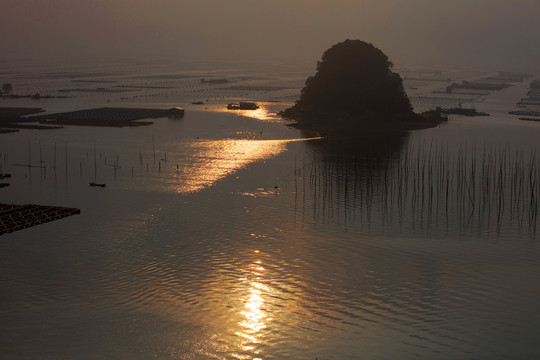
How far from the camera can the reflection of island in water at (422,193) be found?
62.6 feet

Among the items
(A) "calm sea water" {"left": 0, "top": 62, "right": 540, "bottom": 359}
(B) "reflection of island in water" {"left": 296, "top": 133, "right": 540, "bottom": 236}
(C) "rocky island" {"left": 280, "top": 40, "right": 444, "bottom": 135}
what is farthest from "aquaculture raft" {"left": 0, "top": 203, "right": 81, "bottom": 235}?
(C) "rocky island" {"left": 280, "top": 40, "right": 444, "bottom": 135}

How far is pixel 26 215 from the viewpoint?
18.7m

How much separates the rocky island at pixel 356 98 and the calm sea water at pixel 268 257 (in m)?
10.3

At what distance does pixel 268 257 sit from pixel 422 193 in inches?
326

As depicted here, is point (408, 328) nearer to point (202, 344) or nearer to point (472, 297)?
point (472, 297)

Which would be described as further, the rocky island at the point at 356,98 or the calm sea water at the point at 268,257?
the rocky island at the point at 356,98

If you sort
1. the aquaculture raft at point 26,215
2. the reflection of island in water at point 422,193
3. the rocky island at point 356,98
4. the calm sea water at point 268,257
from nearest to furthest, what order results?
the calm sea water at point 268,257 → the aquaculture raft at point 26,215 → the reflection of island in water at point 422,193 → the rocky island at point 356,98

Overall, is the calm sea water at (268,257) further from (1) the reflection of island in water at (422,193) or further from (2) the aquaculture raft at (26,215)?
(2) the aquaculture raft at (26,215)

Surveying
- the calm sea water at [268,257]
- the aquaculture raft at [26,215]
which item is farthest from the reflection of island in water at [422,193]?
the aquaculture raft at [26,215]

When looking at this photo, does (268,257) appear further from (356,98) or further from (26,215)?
(356,98)

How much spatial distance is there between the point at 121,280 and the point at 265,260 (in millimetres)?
3558

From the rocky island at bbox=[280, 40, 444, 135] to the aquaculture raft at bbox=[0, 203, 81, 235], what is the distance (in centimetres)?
2286


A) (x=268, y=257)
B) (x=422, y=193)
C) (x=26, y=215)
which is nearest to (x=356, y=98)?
(x=422, y=193)

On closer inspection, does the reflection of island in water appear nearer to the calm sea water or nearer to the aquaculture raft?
the calm sea water
